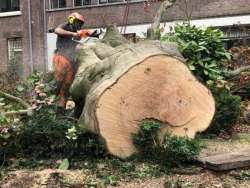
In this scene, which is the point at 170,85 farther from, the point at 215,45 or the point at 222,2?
the point at 222,2

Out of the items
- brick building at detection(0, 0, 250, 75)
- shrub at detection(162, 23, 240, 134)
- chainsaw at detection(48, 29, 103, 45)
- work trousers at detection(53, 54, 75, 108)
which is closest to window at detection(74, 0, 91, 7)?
brick building at detection(0, 0, 250, 75)

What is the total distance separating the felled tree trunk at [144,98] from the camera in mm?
6477

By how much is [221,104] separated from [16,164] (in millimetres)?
2770

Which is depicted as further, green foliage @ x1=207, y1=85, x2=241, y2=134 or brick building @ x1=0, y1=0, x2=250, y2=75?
brick building @ x1=0, y1=0, x2=250, y2=75

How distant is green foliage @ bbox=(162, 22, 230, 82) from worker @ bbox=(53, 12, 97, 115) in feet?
4.25

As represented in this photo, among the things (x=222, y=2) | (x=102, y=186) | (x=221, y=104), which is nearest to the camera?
(x=102, y=186)

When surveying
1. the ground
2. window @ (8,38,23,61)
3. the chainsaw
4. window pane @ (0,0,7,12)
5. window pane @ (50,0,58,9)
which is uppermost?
the chainsaw

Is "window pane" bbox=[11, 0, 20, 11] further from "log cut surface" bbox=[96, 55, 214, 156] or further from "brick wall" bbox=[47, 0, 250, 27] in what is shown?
"log cut surface" bbox=[96, 55, 214, 156]

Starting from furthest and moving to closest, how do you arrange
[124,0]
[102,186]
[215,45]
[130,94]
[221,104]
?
[124,0], [215,45], [221,104], [130,94], [102,186]

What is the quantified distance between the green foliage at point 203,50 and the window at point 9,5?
25447mm

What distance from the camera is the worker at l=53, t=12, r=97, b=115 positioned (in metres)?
8.58

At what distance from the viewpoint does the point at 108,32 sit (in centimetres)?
838

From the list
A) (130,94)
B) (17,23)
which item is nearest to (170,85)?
(130,94)

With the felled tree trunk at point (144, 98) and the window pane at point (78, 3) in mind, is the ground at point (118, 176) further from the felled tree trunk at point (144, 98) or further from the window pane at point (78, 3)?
the window pane at point (78, 3)
